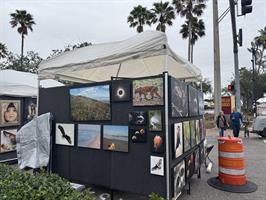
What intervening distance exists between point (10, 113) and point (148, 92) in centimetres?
564

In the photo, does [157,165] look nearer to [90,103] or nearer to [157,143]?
[157,143]

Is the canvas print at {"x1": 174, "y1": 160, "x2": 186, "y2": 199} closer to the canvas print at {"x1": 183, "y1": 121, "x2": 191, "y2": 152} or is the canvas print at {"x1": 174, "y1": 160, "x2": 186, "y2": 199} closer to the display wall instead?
the display wall

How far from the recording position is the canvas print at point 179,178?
3.84 meters

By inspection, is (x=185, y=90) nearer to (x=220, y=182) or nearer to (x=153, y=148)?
(x=153, y=148)

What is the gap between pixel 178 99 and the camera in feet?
13.6

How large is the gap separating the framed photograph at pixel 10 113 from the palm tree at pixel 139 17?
21184 millimetres

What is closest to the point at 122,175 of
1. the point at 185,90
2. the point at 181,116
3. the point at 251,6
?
the point at 181,116

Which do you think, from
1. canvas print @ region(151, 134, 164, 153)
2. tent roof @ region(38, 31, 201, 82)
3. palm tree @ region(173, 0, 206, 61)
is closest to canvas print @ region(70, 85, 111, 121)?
tent roof @ region(38, 31, 201, 82)

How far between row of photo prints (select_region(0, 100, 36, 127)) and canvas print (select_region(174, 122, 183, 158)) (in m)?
5.83

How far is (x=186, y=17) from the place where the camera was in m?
25.2

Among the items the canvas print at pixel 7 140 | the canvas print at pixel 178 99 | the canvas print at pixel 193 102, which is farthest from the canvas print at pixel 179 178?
the canvas print at pixel 7 140

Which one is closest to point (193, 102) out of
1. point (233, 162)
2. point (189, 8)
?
point (233, 162)

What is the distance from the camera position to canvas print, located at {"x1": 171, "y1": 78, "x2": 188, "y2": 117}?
12.7 ft

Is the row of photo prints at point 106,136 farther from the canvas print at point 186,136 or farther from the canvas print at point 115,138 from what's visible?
the canvas print at point 186,136
